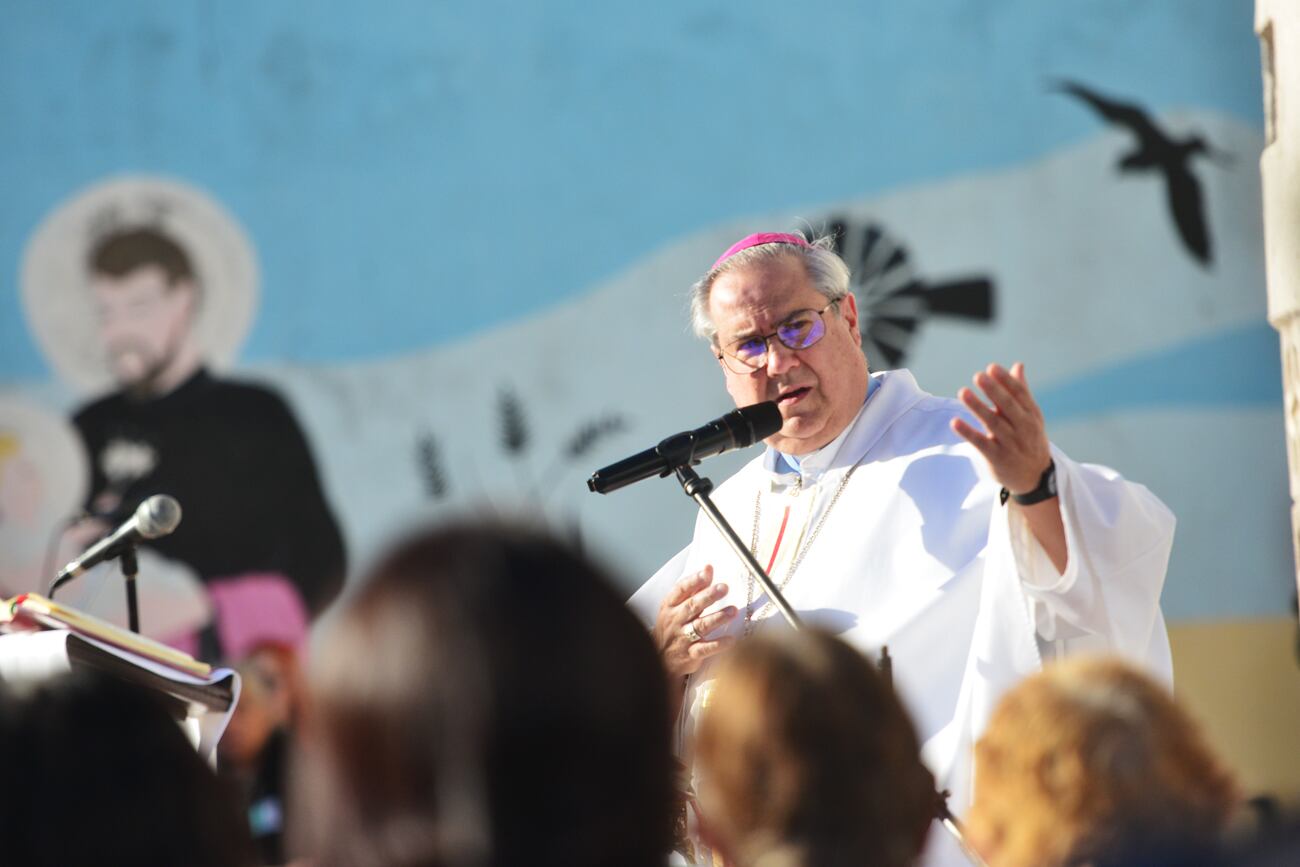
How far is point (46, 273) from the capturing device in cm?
703

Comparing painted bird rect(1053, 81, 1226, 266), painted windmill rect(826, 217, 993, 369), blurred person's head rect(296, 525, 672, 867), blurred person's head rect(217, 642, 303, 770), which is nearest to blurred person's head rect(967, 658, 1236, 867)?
blurred person's head rect(296, 525, 672, 867)

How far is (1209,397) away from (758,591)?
3.09 m

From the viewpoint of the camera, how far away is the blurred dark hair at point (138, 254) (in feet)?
23.2

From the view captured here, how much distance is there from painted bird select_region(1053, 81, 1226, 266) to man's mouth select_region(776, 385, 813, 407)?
2.98 metres

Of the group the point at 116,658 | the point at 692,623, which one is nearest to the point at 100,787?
the point at 116,658

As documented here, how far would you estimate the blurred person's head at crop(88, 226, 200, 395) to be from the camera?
701 centimetres

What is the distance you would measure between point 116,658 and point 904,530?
194 cm

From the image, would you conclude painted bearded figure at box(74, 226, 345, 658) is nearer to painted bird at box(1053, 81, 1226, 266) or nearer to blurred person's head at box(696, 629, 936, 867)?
painted bird at box(1053, 81, 1226, 266)

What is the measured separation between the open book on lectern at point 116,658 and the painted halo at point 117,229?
383cm

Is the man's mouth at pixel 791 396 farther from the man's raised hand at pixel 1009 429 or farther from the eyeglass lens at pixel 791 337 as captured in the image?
the man's raised hand at pixel 1009 429

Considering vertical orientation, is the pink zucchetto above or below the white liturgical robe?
above

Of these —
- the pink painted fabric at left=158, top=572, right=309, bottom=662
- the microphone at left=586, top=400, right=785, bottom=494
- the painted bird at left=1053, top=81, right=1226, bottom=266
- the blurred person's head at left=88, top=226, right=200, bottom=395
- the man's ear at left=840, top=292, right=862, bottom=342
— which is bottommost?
the pink painted fabric at left=158, top=572, right=309, bottom=662

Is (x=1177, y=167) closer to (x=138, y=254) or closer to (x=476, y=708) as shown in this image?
(x=138, y=254)

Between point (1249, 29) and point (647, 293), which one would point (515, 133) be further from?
point (1249, 29)
